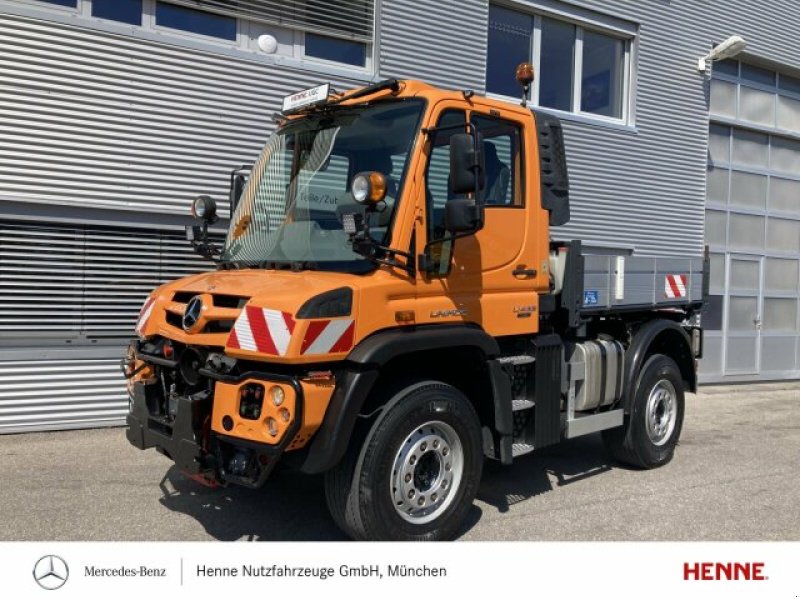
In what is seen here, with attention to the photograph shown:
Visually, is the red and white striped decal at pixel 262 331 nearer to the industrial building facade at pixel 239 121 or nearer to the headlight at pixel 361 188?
the headlight at pixel 361 188

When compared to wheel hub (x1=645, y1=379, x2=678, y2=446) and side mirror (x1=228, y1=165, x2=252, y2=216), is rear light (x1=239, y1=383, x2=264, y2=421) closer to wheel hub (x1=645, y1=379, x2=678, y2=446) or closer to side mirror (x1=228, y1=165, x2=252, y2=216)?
side mirror (x1=228, y1=165, x2=252, y2=216)

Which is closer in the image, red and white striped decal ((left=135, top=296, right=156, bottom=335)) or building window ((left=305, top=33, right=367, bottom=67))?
red and white striped decal ((left=135, top=296, right=156, bottom=335))

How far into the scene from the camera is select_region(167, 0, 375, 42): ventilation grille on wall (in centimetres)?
781

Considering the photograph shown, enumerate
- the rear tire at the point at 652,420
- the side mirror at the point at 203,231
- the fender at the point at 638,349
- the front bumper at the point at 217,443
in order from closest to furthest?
1. the front bumper at the point at 217,443
2. the side mirror at the point at 203,231
3. the fender at the point at 638,349
4. the rear tire at the point at 652,420

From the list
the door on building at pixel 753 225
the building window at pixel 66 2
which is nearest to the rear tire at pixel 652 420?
the door on building at pixel 753 225

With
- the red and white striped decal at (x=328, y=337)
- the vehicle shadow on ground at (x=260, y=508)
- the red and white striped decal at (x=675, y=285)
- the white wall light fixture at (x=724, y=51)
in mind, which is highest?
the white wall light fixture at (x=724, y=51)

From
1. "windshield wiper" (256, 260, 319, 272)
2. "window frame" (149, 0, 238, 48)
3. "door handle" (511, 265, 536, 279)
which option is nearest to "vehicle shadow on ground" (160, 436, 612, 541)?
"windshield wiper" (256, 260, 319, 272)

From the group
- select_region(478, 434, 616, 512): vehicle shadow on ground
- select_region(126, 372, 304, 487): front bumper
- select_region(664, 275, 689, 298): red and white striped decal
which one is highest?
select_region(664, 275, 689, 298): red and white striped decal

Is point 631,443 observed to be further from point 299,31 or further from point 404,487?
point 299,31

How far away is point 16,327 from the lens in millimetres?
6938

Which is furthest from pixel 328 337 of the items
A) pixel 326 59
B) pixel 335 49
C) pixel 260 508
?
pixel 335 49

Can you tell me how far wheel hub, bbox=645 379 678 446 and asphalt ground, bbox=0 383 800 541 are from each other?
306 millimetres

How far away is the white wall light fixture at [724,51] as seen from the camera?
11.1m
